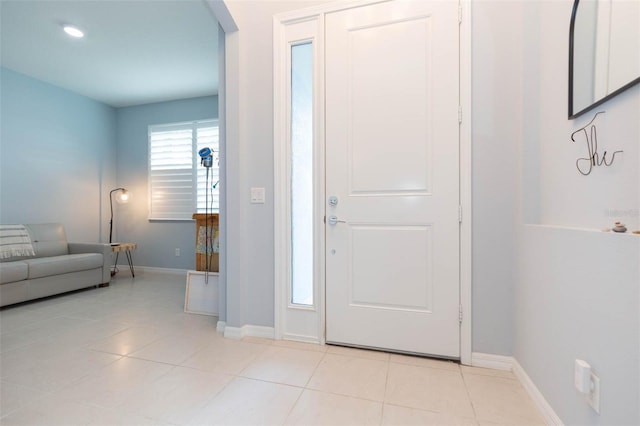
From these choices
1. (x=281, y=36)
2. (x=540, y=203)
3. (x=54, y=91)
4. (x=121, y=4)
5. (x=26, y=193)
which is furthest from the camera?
(x=54, y=91)

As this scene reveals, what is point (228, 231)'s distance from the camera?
2.25 m

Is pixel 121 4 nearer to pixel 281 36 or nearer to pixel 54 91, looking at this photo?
pixel 281 36

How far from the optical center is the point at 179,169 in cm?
469

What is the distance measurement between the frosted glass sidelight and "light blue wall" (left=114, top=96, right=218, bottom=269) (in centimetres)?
284

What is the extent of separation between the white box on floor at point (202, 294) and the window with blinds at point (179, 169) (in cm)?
180

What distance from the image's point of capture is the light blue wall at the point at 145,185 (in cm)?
465

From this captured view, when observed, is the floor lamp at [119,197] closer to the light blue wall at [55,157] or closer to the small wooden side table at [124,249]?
the light blue wall at [55,157]

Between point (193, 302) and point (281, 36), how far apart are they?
2.55 meters

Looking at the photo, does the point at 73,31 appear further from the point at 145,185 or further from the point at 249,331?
the point at 249,331

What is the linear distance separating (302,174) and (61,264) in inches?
129

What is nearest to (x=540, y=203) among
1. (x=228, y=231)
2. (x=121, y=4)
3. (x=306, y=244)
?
(x=306, y=244)

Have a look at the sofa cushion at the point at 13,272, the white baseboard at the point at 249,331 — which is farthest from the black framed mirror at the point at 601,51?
the sofa cushion at the point at 13,272

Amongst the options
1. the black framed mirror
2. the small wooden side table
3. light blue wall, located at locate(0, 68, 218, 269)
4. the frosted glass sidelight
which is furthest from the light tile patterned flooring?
light blue wall, located at locate(0, 68, 218, 269)

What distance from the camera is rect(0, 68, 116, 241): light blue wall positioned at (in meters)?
3.72
